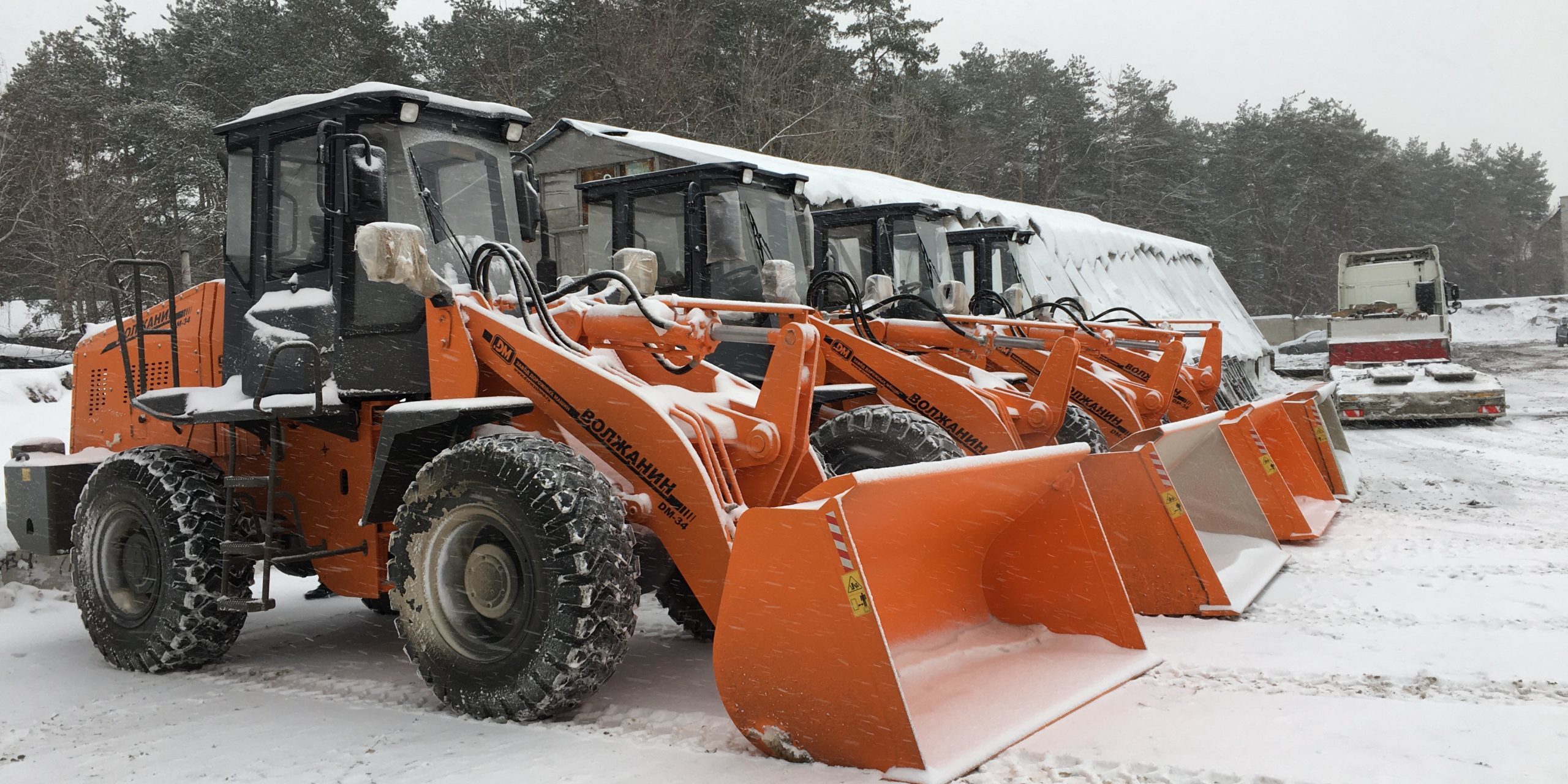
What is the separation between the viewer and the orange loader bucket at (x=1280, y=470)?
746cm

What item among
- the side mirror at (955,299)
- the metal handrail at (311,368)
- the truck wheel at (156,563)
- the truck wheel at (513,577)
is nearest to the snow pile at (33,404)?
the truck wheel at (156,563)

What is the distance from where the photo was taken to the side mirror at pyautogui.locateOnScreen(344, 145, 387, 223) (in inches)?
178

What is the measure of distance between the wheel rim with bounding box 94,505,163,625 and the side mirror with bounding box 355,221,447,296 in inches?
80.5

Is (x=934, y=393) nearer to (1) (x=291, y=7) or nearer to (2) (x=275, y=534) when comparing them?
(2) (x=275, y=534)

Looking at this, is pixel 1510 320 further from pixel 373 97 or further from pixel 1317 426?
pixel 373 97

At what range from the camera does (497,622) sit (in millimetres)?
4160

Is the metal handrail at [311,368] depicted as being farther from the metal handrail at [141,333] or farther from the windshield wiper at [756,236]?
the windshield wiper at [756,236]

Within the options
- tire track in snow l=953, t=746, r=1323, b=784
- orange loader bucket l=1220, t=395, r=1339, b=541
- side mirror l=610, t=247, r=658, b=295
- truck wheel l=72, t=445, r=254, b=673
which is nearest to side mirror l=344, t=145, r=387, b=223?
side mirror l=610, t=247, r=658, b=295

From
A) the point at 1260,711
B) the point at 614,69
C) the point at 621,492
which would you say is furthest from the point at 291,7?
the point at 1260,711

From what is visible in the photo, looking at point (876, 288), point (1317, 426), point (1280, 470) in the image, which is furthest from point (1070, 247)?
point (876, 288)

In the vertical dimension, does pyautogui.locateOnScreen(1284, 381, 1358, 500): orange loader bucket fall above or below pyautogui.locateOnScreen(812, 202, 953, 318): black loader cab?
below

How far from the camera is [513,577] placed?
158 inches

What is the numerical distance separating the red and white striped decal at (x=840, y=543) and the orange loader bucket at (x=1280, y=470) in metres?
4.24

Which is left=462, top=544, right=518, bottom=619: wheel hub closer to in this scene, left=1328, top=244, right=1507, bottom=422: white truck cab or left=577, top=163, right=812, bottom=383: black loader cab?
left=577, top=163, right=812, bottom=383: black loader cab
